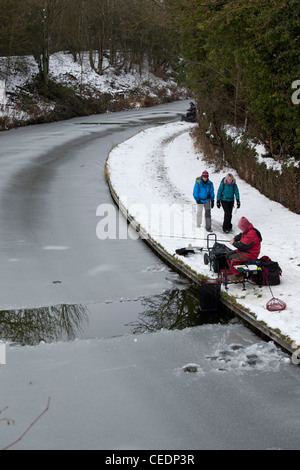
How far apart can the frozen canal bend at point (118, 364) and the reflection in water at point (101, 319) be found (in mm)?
36

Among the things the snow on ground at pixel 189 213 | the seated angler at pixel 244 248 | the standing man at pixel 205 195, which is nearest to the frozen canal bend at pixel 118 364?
the snow on ground at pixel 189 213

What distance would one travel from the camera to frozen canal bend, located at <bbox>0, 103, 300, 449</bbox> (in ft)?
20.4

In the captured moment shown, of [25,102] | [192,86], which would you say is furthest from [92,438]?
[25,102]

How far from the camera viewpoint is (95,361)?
8.05 meters

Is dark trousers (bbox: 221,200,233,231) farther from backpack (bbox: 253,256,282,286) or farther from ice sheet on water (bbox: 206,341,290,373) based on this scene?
ice sheet on water (bbox: 206,341,290,373)

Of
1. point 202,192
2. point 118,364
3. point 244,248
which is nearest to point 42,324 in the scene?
point 118,364

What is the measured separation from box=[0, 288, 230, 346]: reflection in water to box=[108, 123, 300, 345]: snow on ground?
3.38 feet

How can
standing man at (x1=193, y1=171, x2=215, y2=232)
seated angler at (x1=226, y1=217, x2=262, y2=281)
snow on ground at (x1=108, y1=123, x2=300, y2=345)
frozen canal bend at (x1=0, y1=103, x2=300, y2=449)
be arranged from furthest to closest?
standing man at (x1=193, y1=171, x2=215, y2=232) < seated angler at (x1=226, y1=217, x2=262, y2=281) < snow on ground at (x1=108, y1=123, x2=300, y2=345) < frozen canal bend at (x1=0, y1=103, x2=300, y2=449)

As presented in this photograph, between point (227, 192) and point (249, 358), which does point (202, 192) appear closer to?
point (227, 192)

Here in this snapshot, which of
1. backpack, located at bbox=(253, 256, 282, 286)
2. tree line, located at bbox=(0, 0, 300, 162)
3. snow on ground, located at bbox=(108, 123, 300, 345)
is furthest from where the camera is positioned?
tree line, located at bbox=(0, 0, 300, 162)

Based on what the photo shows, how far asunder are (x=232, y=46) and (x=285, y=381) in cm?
1330

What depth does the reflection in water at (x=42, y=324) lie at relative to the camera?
898 cm

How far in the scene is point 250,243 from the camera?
10.6m

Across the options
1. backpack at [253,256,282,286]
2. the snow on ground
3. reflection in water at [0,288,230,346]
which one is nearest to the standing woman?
the snow on ground
